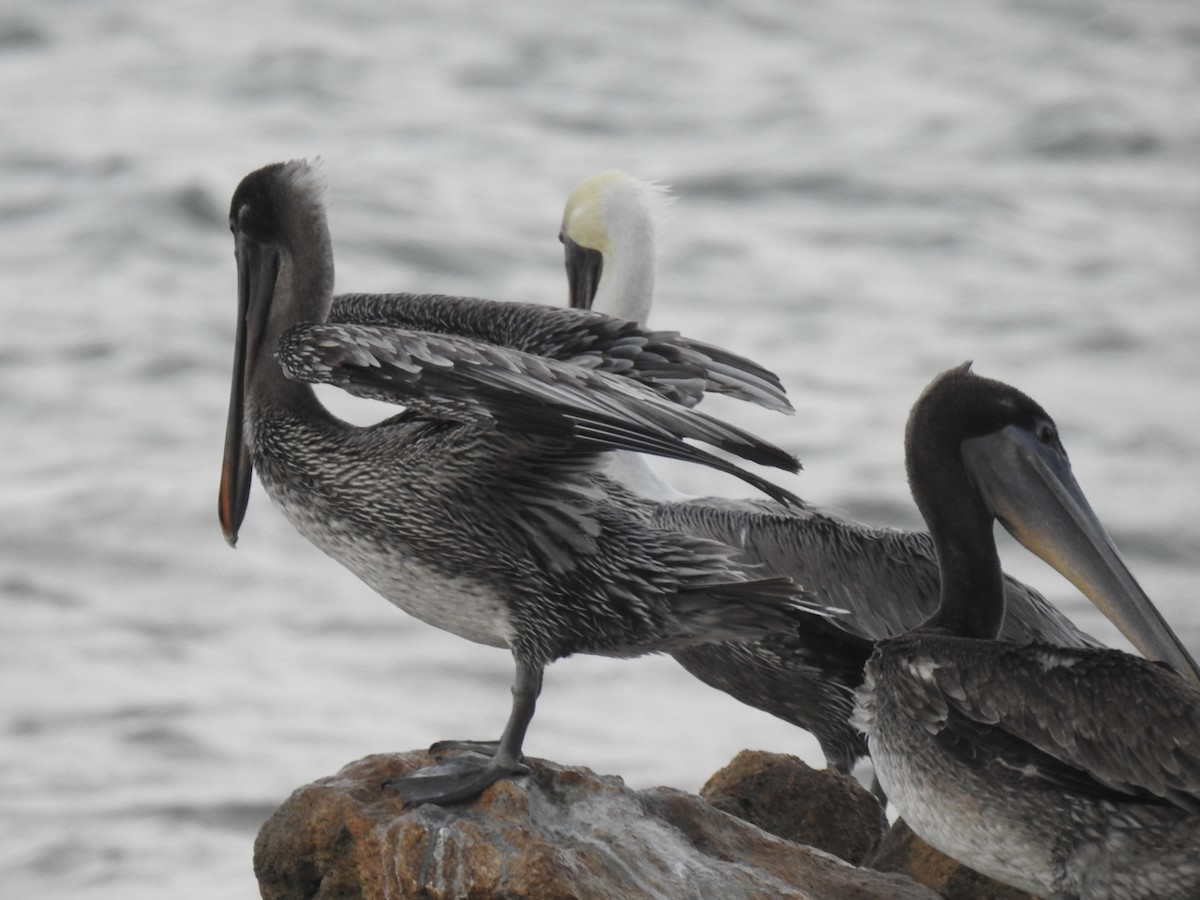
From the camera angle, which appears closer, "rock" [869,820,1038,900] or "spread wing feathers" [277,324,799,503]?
"spread wing feathers" [277,324,799,503]

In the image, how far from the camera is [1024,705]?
3.71 m

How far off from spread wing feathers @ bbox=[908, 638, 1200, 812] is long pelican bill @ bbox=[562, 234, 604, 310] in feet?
11.5

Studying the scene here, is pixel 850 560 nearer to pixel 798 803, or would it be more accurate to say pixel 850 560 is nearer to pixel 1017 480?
pixel 798 803

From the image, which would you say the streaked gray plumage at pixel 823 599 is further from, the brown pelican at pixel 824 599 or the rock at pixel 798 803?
the rock at pixel 798 803

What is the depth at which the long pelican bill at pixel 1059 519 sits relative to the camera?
4.17 m

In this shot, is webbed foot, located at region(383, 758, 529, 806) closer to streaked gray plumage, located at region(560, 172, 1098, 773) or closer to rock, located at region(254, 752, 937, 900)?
rock, located at region(254, 752, 937, 900)

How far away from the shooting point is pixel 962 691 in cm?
378

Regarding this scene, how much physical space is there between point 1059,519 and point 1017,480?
0.12 metres

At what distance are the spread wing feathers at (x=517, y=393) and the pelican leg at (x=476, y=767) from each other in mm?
514

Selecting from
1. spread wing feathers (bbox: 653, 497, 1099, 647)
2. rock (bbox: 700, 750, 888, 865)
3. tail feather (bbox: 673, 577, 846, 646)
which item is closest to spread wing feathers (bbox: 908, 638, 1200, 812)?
tail feather (bbox: 673, 577, 846, 646)

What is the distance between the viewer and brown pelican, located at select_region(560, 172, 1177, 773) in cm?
502

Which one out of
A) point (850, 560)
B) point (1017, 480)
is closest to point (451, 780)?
point (1017, 480)

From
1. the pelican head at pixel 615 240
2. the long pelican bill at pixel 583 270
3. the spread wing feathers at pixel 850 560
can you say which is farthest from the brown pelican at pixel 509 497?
the long pelican bill at pixel 583 270

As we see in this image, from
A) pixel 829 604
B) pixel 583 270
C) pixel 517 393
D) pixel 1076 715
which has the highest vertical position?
pixel 517 393
